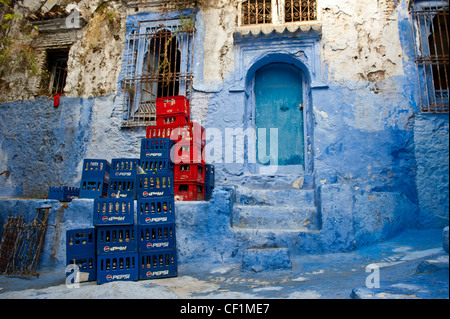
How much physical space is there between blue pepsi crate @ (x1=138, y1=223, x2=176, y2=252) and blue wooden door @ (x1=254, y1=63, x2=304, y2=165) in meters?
3.37

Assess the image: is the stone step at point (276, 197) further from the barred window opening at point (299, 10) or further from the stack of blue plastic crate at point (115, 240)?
the barred window opening at point (299, 10)

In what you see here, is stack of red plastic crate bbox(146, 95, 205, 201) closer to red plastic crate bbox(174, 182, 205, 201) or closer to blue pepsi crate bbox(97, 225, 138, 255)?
red plastic crate bbox(174, 182, 205, 201)

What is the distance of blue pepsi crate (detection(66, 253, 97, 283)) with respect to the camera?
4309 millimetres

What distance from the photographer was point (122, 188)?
214 inches

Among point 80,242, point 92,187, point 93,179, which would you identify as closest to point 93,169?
point 93,179

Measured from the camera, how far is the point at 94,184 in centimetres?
588

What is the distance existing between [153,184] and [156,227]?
717 mm

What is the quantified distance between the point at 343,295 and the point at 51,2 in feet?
30.8

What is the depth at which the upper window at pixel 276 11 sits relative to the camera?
24.4 feet

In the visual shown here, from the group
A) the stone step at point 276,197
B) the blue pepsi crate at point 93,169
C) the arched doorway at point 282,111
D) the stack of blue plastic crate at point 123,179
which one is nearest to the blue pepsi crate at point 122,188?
the stack of blue plastic crate at point 123,179

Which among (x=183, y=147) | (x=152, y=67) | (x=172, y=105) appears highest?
(x=152, y=67)

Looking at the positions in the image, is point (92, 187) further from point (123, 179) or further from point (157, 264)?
point (157, 264)

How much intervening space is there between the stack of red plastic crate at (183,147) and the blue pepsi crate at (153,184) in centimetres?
81

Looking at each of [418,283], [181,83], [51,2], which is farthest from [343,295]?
[51,2]
